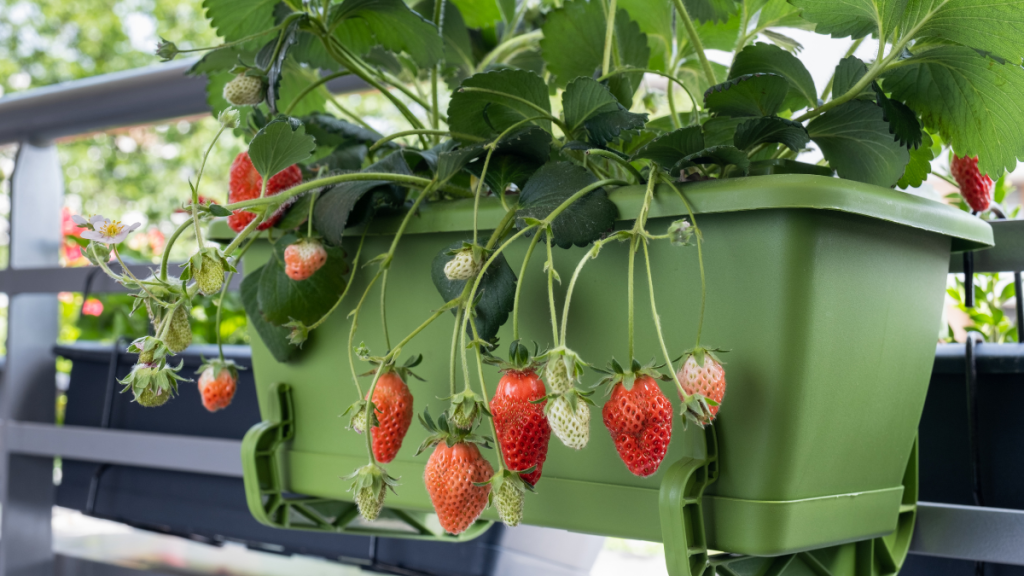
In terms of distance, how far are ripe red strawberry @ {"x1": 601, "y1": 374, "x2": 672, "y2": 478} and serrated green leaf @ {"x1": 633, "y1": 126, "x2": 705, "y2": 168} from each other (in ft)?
0.39

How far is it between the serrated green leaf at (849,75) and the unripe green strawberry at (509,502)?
30cm

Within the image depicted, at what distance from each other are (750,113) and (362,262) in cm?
28

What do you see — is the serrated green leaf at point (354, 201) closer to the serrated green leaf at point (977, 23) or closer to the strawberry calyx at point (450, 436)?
the strawberry calyx at point (450, 436)

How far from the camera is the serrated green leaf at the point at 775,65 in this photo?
0.45m

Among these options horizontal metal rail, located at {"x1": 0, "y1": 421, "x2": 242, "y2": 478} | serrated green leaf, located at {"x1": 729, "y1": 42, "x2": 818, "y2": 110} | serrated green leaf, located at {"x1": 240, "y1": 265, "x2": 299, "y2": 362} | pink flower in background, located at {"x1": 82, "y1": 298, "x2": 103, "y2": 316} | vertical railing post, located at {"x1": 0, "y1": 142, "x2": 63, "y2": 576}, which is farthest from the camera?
pink flower in background, located at {"x1": 82, "y1": 298, "x2": 103, "y2": 316}

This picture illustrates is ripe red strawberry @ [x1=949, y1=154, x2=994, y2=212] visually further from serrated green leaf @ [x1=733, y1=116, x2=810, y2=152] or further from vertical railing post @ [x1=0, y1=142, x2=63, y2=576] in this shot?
vertical railing post @ [x1=0, y1=142, x2=63, y2=576]

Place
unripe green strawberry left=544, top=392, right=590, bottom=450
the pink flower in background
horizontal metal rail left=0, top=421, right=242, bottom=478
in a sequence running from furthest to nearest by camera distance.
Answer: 1. the pink flower in background
2. horizontal metal rail left=0, top=421, right=242, bottom=478
3. unripe green strawberry left=544, top=392, right=590, bottom=450

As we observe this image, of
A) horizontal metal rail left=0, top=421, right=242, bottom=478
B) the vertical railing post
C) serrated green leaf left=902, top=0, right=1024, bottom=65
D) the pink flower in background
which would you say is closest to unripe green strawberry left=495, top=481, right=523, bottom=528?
serrated green leaf left=902, top=0, right=1024, bottom=65

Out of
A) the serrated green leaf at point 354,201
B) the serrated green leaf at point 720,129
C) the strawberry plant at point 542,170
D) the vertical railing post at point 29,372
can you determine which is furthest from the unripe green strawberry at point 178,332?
the vertical railing post at point 29,372

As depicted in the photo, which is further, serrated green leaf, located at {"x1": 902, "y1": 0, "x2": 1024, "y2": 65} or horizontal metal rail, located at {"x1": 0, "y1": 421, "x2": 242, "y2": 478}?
horizontal metal rail, located at {"x1": 0, "y1": 421, "x2": 242, "y2": 478}

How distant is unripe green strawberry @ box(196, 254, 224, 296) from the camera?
1.30ft

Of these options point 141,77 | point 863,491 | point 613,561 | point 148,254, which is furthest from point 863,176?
point 148,254

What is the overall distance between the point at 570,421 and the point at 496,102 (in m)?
0.21

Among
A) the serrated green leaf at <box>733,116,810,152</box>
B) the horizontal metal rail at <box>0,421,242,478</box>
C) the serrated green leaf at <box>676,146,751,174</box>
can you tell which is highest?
the serrated green leaf at <box>733,116,810,152</box>
